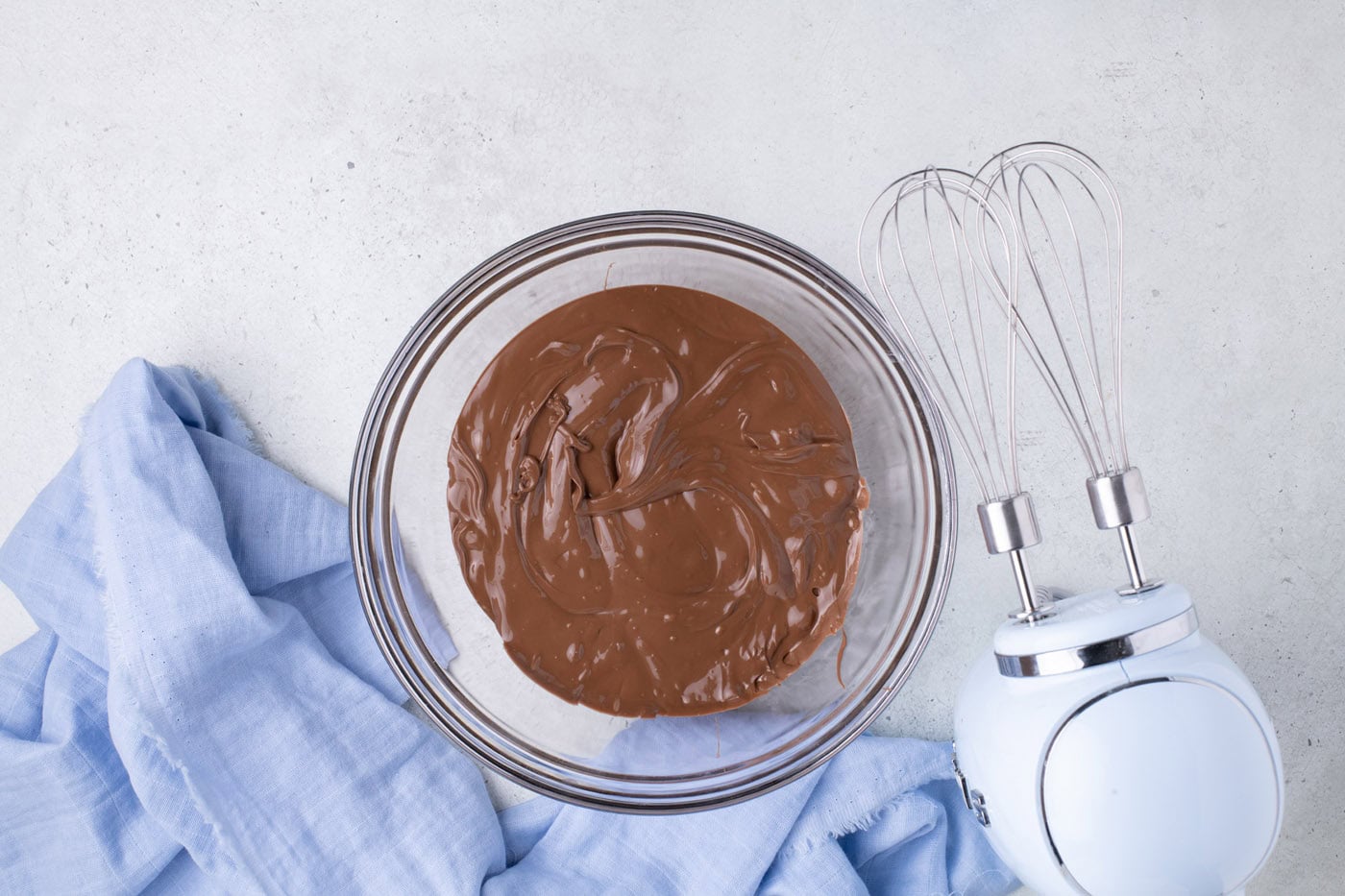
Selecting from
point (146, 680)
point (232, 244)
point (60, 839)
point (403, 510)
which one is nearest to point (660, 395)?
point (403, 510)

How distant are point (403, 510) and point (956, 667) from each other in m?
0.88

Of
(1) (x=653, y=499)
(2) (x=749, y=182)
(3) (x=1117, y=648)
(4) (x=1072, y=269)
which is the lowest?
(3) (x=1117, y=648)

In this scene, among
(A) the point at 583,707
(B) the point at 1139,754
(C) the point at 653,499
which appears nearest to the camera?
(B) the point at 1139,754

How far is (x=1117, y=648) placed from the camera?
1052 mm

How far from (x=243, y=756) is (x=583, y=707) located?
0.53 meters

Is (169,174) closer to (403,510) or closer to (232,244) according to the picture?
(232,244)

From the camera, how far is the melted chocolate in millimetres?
1196

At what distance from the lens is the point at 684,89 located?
4.60ft

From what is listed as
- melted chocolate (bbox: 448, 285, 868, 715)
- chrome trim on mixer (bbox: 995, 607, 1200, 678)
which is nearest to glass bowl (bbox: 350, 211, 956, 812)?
melted chocolate (bbox: 448, 285, 868, 715)

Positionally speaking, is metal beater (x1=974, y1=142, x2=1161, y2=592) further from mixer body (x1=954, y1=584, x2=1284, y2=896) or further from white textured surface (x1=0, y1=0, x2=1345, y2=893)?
mixer body (x1=954, y1=584, x2=1284, y2=896)

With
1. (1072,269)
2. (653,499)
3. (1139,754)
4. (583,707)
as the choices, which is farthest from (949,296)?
(583,707)

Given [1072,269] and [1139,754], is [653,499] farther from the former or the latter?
[1072,269]

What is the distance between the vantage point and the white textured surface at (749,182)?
140 cm

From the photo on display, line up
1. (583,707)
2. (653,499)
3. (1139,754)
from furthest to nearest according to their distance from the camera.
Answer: (583,707) < (653,499) < (1139,754)
